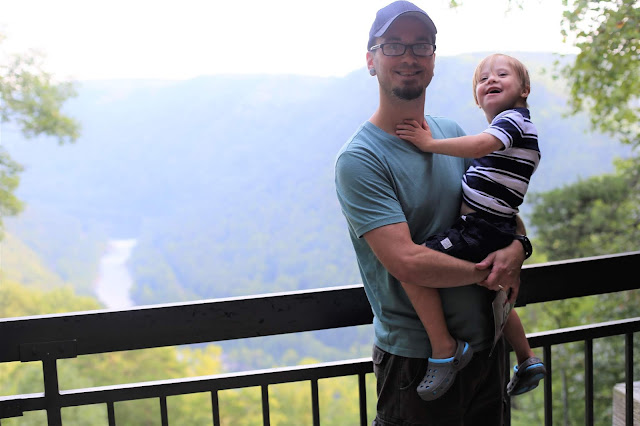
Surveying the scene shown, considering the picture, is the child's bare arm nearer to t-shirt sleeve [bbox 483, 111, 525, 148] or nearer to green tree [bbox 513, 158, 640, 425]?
t-shirt sleeve [bbox 483, 111, 525, 148]

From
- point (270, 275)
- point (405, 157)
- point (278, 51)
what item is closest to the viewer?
point (405, 157)

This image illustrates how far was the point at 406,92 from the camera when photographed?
132 cm

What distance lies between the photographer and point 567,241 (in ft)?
32.1

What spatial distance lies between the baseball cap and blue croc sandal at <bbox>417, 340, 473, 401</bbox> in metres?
0.71

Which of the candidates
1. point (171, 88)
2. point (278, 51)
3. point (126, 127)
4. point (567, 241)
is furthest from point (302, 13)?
point (567, 241)

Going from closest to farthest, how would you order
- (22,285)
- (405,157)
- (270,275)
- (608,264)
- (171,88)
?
(405,157)
(608,264)
(22,285)
(270,275)
(171,88)

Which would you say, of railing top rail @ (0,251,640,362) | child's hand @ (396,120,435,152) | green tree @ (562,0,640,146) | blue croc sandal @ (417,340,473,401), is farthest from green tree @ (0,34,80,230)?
blue croc sandal @ (417,340,473,401)

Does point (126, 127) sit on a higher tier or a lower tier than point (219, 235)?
higher

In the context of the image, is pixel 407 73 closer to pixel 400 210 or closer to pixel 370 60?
pixel 370 60

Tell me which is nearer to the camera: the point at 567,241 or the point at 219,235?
the point at 567,241

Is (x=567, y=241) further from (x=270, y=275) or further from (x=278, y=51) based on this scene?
(x=278, y=51)

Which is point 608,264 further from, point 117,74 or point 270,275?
point 117,74

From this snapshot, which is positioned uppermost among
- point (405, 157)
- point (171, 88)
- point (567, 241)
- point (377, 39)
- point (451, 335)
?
point (171, 88)

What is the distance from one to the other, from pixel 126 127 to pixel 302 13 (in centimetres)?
728
